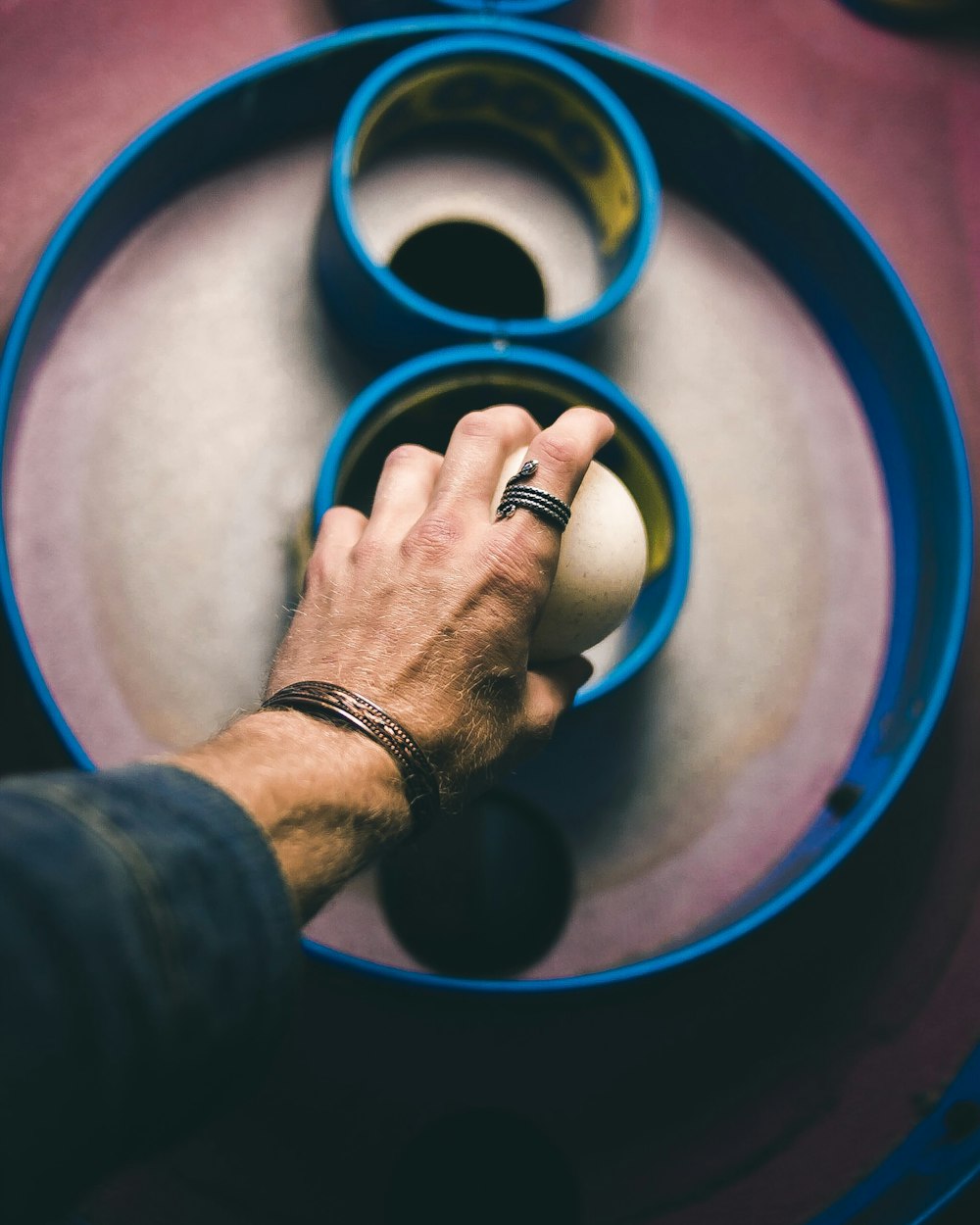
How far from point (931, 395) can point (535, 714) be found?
3.04 feet

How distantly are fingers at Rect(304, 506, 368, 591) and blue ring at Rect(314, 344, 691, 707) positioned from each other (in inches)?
8.3

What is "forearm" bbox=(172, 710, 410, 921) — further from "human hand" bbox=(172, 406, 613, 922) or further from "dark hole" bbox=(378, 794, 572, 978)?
"dark hole" bbox=(378, 794, 572, 978)

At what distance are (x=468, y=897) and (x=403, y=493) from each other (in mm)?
517

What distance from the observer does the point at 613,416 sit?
1.20 m

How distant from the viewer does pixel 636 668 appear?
1.14 m

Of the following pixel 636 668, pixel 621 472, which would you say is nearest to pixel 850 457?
pixel 621 472

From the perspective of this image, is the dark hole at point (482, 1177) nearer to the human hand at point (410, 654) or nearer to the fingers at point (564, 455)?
the human hand at point (410, 654)

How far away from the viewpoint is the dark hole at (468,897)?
1.11 metres

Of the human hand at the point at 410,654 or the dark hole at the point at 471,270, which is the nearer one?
the human hand at the point at 410,654

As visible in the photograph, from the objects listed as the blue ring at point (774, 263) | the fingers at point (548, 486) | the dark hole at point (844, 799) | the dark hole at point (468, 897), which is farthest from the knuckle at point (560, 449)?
the dark hole at point (844, 799)

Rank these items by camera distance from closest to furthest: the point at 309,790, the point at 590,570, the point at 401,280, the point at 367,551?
the point at 309,790, the point at 367,551, the point at 590,570, the point at 401,280

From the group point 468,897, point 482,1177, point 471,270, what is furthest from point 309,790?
point 471,270

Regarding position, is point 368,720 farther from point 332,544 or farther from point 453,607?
point 332,544

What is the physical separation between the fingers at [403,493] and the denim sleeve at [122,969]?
1.27 ft
